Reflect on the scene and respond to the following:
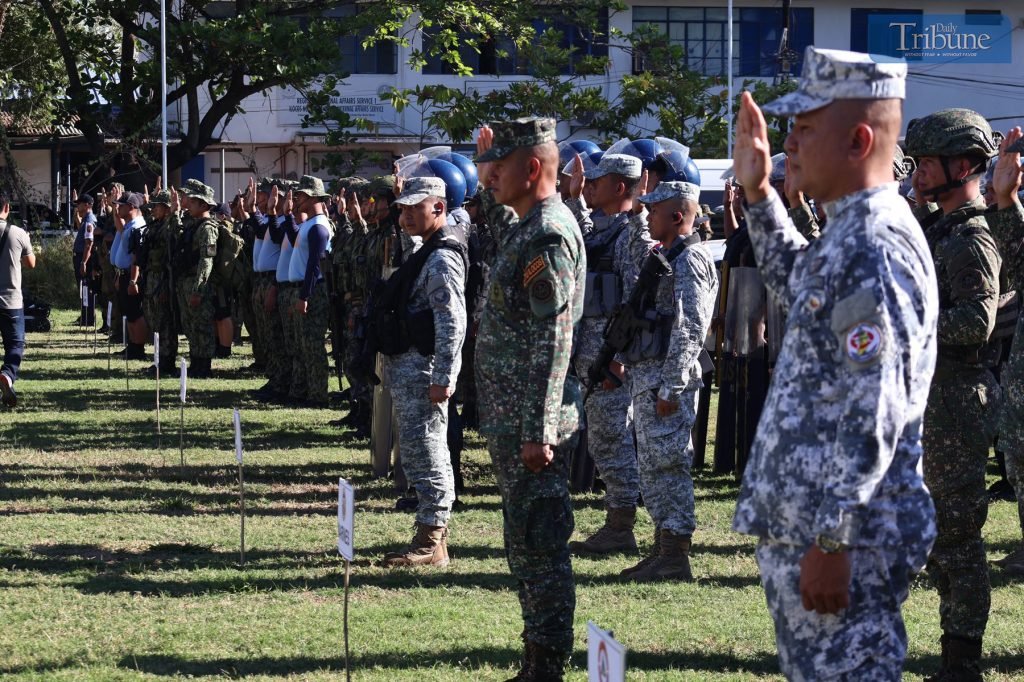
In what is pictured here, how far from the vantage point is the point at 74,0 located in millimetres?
28859

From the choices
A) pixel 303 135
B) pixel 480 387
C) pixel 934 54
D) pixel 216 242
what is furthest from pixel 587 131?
pixel 480 387

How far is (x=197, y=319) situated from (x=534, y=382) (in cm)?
1367

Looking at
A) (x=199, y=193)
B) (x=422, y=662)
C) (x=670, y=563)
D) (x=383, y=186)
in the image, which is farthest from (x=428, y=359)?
(x=199, y=193)

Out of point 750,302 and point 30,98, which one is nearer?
point 750,302

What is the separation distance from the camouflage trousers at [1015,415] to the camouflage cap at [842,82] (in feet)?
8.86

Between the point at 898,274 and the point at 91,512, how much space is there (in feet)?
26.6

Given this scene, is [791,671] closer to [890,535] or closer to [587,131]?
[890,535]

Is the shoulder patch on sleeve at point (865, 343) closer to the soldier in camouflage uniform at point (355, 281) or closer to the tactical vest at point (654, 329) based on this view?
the tactical vest at point (654, 329)

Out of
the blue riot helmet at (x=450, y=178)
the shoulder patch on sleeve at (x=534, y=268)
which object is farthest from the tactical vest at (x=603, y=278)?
the shoulder patch on sleeve at (x=534, y=268)

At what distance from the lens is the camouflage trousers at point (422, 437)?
8633mm

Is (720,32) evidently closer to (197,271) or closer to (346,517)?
(197,271)

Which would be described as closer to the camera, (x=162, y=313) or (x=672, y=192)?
(x=672, y=192)

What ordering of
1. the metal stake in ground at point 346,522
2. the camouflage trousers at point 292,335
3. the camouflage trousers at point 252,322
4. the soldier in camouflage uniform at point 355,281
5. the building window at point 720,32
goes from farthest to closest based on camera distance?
the building window at point 720,32 < the camouflage trousers at point 252,322 < the camouflage trousers at point 292,335 < the soldier in camouflage uniform at point 355,281 < the metal stake in ground at point 346,522

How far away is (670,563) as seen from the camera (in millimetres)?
8141
